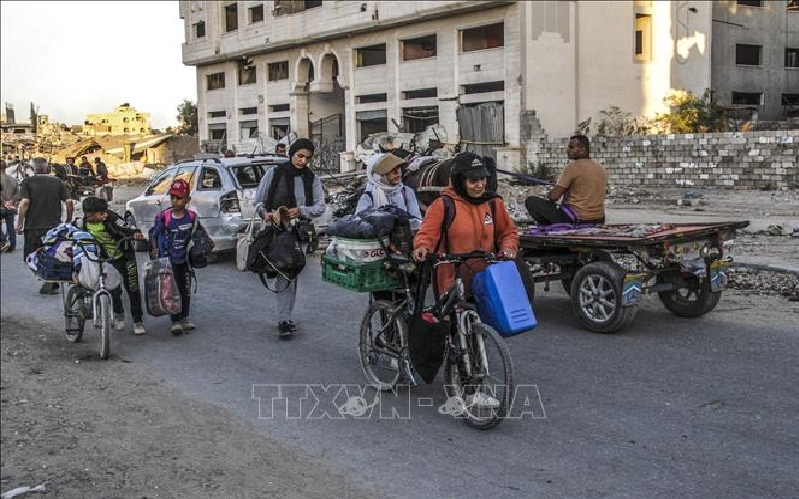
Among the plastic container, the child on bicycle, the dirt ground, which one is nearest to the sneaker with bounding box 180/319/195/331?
the child on bicycle

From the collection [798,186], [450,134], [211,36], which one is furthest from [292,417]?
[211,36]

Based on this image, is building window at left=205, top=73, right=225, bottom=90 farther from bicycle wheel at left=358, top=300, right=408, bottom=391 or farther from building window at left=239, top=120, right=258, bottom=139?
bicycle wheel at left=358, top=300, right=408, bottom=391

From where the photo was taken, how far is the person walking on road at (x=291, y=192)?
791 centimetres

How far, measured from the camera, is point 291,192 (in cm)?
798

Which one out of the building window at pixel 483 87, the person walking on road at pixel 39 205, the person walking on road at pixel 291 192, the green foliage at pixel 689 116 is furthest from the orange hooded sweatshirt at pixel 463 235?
the green foliage at pixel 689 116

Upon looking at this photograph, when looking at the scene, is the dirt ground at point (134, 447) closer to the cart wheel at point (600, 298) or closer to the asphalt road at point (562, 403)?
the asphalt road at point (562, 403)

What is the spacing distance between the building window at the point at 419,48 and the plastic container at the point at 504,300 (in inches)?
1135

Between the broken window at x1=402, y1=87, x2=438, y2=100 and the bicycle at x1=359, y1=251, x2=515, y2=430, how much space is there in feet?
90.8

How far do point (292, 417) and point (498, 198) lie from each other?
6.85 feet

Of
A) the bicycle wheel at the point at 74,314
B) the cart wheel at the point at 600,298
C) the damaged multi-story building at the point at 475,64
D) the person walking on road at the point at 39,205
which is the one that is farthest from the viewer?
the damaged multi-story building at the point at 475,64

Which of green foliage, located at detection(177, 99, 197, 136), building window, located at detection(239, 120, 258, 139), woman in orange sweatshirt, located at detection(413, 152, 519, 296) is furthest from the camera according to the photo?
green foliage, located at detection(177, 99, 197, 136)

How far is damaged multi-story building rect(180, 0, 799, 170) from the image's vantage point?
2927 cm

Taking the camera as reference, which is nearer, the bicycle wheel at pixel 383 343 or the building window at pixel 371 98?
the bicycle wheel at pixel 383 343

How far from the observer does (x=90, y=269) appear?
787cm
